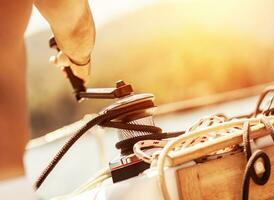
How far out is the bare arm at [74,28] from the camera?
3.63 feet

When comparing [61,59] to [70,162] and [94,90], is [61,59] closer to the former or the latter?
[94,90]

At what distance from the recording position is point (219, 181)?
2.45ft

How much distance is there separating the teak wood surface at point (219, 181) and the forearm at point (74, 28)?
20.8 inches

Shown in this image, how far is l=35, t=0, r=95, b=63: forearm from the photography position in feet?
3.63

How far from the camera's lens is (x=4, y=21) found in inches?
29.9

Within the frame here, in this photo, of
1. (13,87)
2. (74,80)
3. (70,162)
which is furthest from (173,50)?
(13,87)

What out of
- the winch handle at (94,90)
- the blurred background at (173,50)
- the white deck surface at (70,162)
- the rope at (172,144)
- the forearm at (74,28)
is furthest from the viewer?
the blurred background at (173,50)

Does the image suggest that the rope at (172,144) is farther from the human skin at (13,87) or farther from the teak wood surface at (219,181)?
the human skin at (13,87)

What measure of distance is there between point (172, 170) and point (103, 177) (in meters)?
0.31

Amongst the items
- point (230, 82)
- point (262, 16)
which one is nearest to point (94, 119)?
point (230, 82)

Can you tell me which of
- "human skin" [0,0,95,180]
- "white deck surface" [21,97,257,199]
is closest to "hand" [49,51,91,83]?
"human skin" [0,0,95,180]

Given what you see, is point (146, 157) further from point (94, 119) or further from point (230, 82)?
point (230, 82)

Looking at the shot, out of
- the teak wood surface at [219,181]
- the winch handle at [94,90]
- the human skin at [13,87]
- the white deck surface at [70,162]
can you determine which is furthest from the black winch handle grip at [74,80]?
the white deck surface at [70,162]

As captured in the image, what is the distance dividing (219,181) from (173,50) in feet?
12.9
